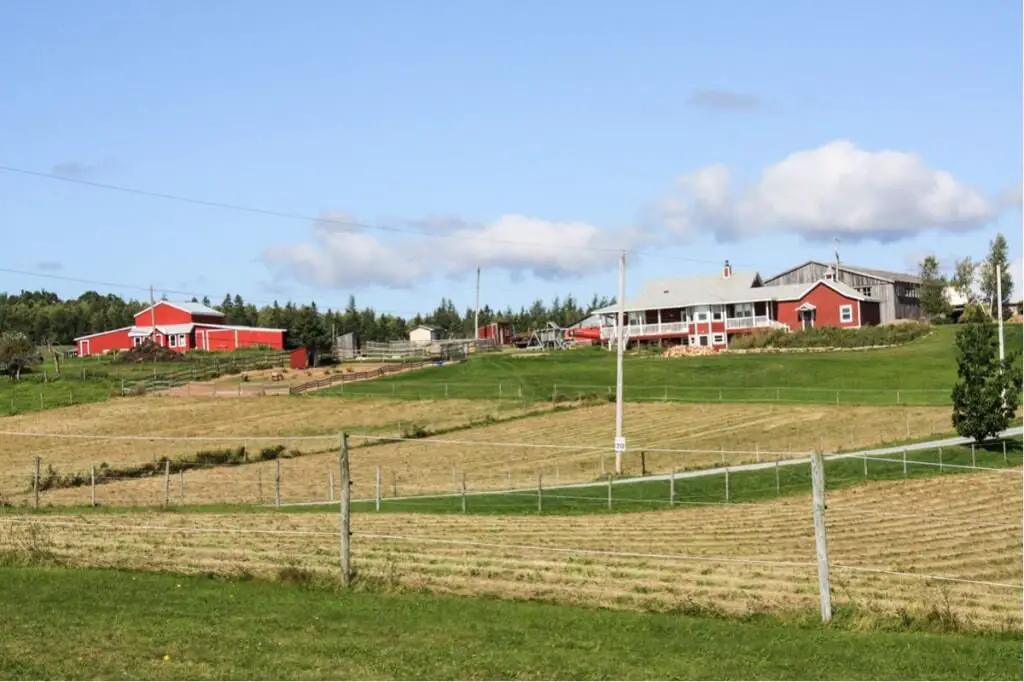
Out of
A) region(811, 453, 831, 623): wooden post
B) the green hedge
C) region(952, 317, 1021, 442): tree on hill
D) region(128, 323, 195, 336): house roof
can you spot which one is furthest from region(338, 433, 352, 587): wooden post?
region(128, 323, 195, 336): house roof

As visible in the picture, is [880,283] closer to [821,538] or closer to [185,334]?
[185,334]

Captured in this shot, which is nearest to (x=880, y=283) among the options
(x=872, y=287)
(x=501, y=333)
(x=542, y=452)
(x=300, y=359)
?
(x=872, y=287)

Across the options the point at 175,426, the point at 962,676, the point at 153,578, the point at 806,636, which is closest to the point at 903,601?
the point at 806,636

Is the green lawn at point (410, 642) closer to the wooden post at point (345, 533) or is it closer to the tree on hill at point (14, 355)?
the wooden post at point (345, 533)

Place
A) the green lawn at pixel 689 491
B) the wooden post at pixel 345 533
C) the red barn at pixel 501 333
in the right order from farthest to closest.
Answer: the red barn at pixel 501 333 → the green lawn at pixel 689 491 → the wooden post at pixel 345 533

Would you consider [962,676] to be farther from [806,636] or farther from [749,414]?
[749,414]

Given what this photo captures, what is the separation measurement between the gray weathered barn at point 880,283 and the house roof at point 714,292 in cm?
718

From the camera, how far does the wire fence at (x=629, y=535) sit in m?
17.0

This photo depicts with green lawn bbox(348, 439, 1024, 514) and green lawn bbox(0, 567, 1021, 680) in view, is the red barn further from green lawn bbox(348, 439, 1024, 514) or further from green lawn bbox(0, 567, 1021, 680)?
green lawn bbox(0, 567, 1021, 680)

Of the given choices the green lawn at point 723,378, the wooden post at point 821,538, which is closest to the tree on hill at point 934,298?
the green lawn at point 723,378

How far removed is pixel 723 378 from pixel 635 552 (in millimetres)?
56472

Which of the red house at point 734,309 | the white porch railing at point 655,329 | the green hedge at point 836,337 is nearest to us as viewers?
the green hedge at point 836,337

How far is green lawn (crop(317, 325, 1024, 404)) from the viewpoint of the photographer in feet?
227

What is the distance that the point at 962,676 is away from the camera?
445 inches
